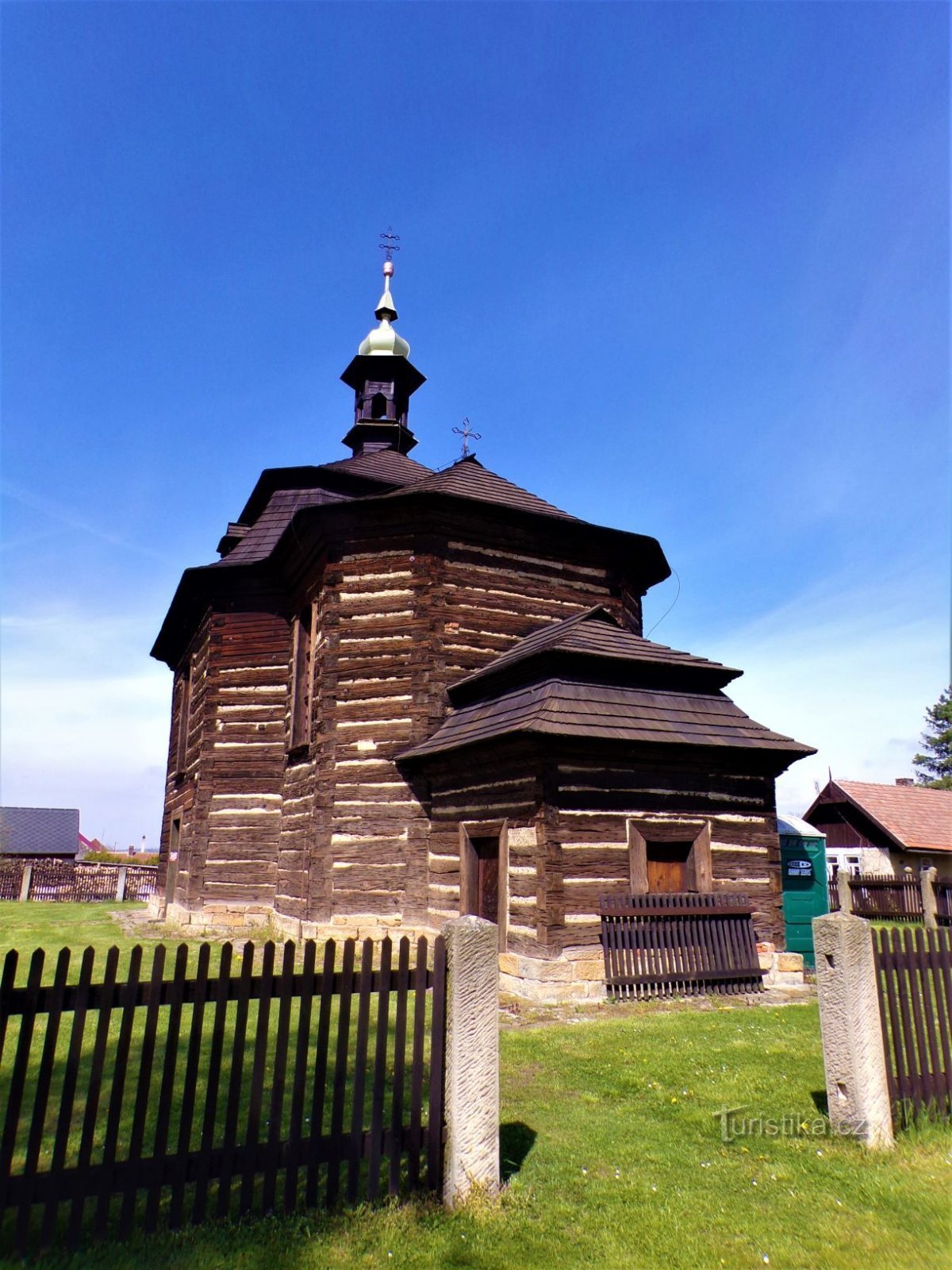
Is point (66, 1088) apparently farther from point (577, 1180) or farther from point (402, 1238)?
point (577, 1180)

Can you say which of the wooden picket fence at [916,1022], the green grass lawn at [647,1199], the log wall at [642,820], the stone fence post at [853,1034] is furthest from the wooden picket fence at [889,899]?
the stone fence post at [853,1034]

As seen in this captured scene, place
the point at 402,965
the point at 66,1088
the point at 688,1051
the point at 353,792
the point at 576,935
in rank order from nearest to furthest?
the point at 66,1088 < the point at 402,965 < the point at 688,1051 < the point at 576,935 < the point at 353,792

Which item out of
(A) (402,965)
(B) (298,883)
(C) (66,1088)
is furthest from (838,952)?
(B) (298,883)

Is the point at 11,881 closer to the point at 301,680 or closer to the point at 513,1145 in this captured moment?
the point at 301,680

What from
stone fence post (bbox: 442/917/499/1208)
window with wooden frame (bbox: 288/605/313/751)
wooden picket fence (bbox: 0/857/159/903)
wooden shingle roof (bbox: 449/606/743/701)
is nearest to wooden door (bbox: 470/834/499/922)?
wooden shingle roof (bbox: 449/606/743/701)

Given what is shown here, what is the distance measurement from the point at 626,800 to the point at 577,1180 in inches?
255

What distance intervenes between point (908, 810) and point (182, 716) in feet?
102

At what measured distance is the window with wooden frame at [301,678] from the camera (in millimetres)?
16125

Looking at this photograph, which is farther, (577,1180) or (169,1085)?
(577,1180)

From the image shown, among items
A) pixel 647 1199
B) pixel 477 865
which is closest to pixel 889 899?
pixel 477 865

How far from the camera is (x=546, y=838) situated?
33.8ft

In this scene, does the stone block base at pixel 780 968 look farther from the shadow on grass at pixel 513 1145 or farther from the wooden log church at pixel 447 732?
the shadow on grass at pixel 513 1145

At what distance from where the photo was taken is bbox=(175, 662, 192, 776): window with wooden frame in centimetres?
2123

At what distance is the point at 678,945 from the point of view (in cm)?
1037
